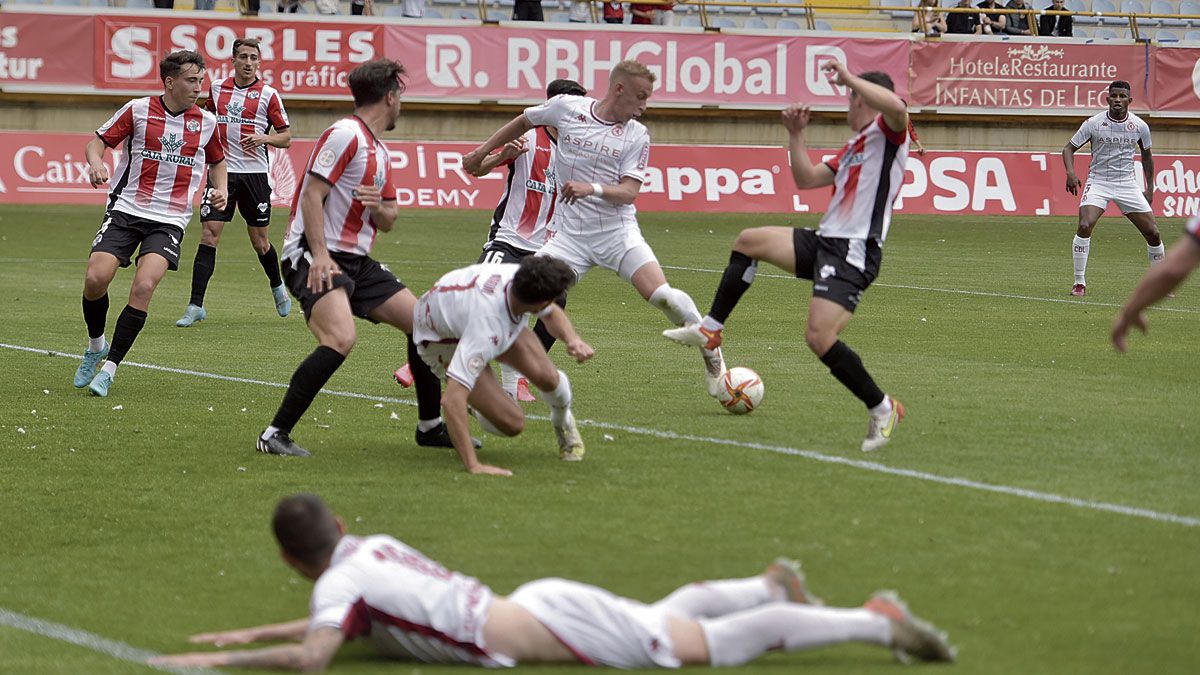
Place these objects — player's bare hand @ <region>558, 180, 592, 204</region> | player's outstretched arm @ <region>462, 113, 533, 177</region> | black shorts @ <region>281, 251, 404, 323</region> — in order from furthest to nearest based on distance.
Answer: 1. player's outstretched arm @ <region>462, 113, 533, 177</region>
2. player's bare hand @ <region>558, 180, 592, 204</region>
3. black shorts @ <region>281, 251, 404, 323</region>

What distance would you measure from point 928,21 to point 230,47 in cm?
1395

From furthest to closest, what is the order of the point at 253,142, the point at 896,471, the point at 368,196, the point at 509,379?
the point at 253,142
the point at 509,379
the point at 368,196
the point at 896,471

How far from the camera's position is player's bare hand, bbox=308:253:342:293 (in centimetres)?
841

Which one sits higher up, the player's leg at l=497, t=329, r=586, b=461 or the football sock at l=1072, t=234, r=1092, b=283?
the player's leg at l=497, t=329, r=586, b=461

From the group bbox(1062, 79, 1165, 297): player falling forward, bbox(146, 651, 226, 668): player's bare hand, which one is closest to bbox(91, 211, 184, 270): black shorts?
bbox(146, 651, 226, 668): player's bare hand

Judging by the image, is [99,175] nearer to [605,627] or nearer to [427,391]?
[427,391]

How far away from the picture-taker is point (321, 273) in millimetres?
8406

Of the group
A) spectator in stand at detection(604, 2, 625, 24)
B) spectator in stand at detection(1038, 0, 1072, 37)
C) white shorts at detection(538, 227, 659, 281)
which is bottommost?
spectator in stand at detection(604, 2, 625, 24)

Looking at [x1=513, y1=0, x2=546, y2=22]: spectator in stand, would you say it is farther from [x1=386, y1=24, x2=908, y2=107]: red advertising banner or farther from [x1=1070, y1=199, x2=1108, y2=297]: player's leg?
[x1=1070, y1=199, x2=1108, y2=297]: player's leg

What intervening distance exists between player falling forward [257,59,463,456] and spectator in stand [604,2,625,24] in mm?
23538

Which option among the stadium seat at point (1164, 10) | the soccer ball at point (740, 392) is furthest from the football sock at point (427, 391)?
the stadium seat at point (1164, 10)

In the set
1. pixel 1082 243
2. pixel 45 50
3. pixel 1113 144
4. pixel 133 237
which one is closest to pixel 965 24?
pixel 1113 144

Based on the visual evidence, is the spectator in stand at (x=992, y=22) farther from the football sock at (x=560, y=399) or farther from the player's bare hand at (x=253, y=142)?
the football sock at (x=560, y=399)

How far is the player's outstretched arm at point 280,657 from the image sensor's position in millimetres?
4852
